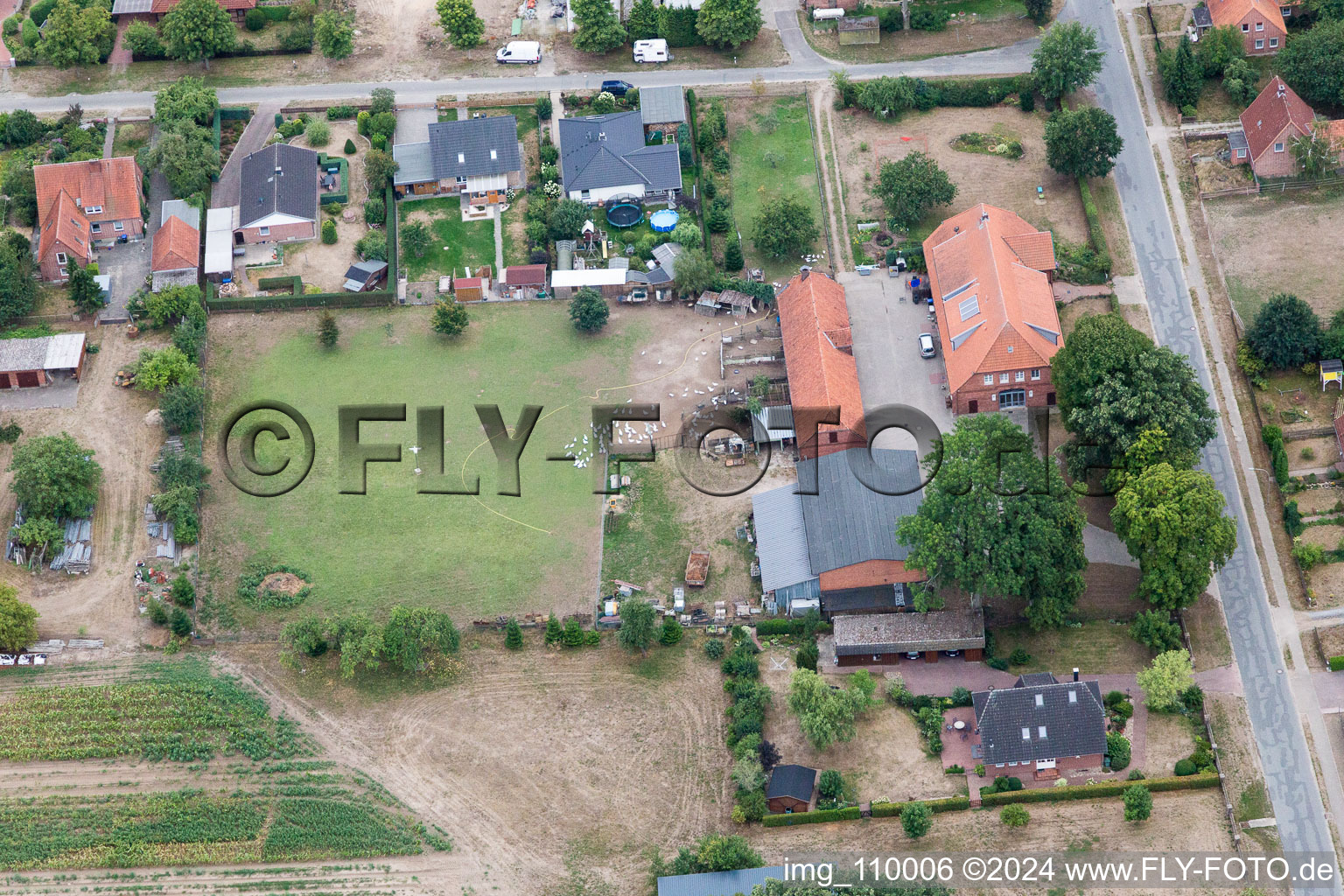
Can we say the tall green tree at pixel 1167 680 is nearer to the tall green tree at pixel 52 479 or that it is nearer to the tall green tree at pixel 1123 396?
the tall green tree at pixel 1123 396

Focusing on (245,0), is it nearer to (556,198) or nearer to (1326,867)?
(556,198)

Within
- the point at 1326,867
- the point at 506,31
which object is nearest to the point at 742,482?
the point at 1326,867

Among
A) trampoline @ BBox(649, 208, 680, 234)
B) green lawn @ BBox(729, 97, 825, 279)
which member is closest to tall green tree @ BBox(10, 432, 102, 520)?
trampoline @ BBox(649, 208, 680, 234)

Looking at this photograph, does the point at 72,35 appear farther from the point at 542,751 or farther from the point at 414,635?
the point at 542,751

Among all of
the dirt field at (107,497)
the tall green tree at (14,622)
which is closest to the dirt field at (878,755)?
the dirt field at (107,497)

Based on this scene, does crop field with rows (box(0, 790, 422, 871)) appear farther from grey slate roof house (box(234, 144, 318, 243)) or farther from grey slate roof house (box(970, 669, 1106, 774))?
grey slate roof house (box(234, 144, 318, 243))

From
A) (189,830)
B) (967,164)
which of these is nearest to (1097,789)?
(189,830)

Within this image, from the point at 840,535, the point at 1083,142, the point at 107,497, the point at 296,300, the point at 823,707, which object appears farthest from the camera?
the point at 1083,142
